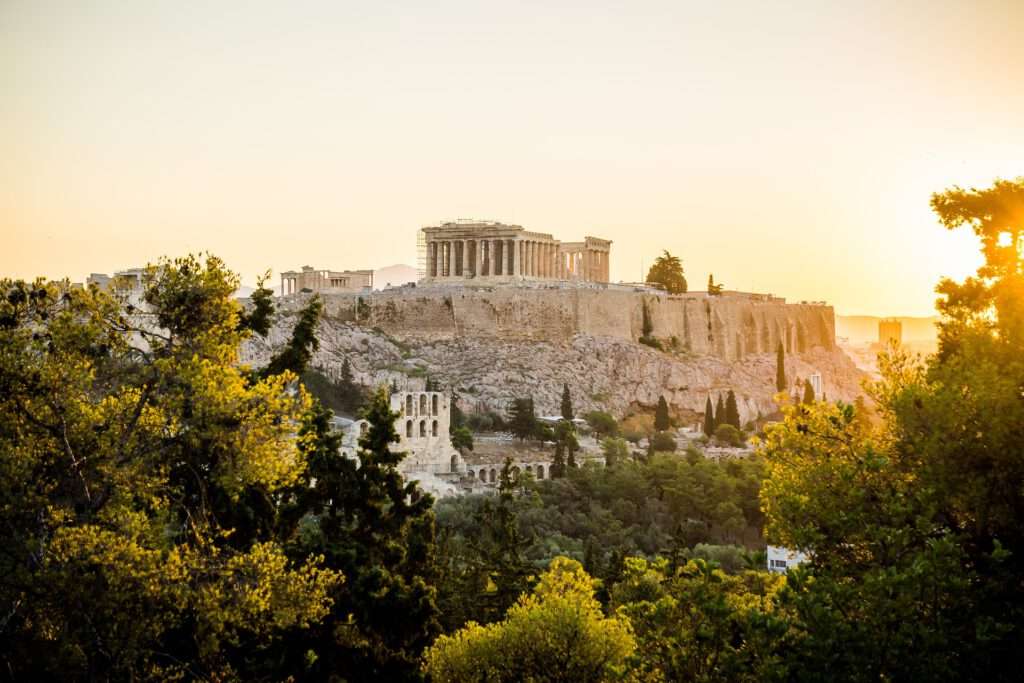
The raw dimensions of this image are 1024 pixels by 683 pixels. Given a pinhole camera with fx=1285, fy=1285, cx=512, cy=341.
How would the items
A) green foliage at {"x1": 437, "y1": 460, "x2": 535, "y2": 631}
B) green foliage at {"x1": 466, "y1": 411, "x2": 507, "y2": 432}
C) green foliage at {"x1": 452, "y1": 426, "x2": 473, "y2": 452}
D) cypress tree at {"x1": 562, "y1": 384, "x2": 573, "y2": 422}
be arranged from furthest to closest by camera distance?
cypress tree at {"x1": 562, "y1": 384, "x2": 573, "y2": 422} → green foliage at {"x1": 466, "y1": 411, "x2": 507, "y2": 432} → green foliage at {"x1": 452, "y1": 426, "x2": 473, "y2": 452} → green foliage at {"x1": 437, "y1": 460, "x2": 535, "y2": 631}

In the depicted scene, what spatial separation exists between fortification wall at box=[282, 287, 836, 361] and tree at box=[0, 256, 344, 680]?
148 feet

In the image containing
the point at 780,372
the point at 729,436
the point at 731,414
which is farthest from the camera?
the point at 780,372

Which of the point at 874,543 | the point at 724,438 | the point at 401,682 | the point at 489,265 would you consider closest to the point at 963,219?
the point at 874,543

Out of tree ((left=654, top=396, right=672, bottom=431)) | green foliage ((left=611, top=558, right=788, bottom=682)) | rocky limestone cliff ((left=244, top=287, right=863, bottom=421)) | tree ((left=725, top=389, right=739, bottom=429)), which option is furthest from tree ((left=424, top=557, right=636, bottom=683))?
tree ((left=725, top=389, right=739, bottom=429))

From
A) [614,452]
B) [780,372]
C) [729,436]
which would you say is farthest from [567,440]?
[780,372]

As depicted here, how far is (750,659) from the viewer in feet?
34.9

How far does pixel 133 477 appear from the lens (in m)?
11.3

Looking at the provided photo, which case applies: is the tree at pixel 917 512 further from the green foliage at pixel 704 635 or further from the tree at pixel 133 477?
the tree at pixel 133 477

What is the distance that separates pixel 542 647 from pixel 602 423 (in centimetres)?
4147

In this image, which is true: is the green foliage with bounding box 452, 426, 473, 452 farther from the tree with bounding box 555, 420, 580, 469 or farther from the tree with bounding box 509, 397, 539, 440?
the tree with bounding box 509, 397, 539, 440

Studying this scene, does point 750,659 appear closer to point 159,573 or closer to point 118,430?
point 159,573

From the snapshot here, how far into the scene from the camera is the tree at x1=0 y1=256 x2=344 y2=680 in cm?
1059

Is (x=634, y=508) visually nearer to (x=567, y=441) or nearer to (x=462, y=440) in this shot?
(x=567, y=441)

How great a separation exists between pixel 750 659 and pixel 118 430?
5831 mm
